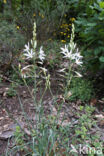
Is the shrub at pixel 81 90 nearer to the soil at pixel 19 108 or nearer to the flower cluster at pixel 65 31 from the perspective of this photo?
the soil at pixel 19 108

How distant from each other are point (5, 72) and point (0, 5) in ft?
16.1

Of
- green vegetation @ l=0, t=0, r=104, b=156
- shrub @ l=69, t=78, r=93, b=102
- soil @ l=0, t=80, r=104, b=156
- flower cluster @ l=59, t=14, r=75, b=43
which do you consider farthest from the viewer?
flower cluster @ l=59, t=14, r=75, b=43

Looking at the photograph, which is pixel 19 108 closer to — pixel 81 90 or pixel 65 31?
pixel 81 90

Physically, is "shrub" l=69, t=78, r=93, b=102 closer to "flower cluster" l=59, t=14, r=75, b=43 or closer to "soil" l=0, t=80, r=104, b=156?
"soil" l=0, t=80, r=104, b=156

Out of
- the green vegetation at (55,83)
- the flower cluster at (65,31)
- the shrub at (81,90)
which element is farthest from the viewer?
the flower cluster at (65,31)

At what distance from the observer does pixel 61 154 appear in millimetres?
2057

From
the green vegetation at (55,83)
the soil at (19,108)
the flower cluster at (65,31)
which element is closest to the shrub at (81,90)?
the green vegetation at (55,83)

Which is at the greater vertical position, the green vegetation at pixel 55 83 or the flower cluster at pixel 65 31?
the flower cluster at pixel 65 31

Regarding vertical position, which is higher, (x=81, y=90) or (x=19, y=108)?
(x=81, y=90)

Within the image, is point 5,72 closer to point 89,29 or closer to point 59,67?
point 59,67

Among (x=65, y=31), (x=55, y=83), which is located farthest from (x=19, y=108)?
(x=65, y=31)

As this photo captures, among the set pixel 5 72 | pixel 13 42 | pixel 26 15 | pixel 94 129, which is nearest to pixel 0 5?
pixel 26 15

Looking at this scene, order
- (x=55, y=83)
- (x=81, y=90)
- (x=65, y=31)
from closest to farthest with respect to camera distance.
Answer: (x=81, y=90)
(x=55, y=83)
(x=65, y=31)

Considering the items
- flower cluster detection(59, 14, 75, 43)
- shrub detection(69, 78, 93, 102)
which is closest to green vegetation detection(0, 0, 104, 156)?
shrub detection(69, 78, 93, 102)
